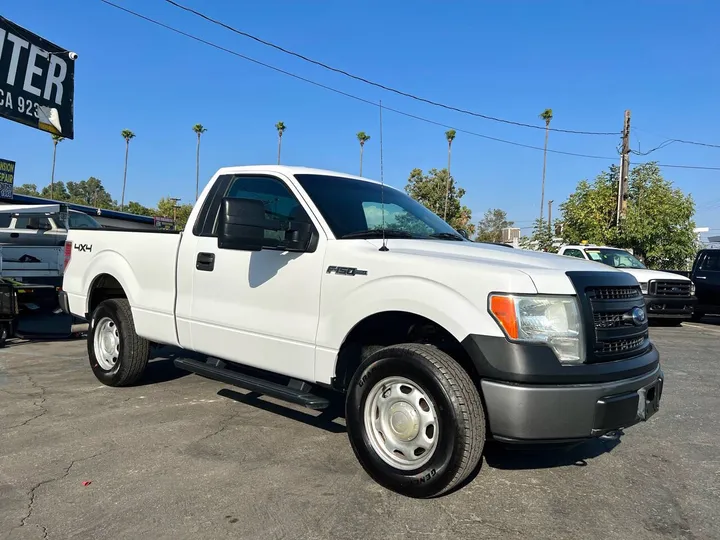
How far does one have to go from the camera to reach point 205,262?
14.8 ft

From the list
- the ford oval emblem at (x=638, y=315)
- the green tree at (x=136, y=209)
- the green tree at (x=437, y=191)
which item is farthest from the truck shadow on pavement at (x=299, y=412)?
the green tree at (x=136, y=209)

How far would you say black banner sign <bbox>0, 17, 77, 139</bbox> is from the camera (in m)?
10.6

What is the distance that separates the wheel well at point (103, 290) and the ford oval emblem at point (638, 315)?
4.60 meters

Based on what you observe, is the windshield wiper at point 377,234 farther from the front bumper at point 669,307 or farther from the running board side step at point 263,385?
the front bumper at point 669,307

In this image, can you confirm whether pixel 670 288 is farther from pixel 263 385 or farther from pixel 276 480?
pixel 276 480

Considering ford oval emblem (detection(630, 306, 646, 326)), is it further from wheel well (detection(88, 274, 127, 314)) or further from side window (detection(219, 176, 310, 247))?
wheel well (detection(88, 274, 127, 314))

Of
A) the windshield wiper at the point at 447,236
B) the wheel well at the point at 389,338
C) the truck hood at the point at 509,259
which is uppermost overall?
the windshield wiper at the point at 447,236

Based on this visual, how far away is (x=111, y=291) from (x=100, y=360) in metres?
0.71

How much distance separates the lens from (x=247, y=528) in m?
2.86

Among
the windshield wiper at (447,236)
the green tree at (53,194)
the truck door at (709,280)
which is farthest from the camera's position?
the green tree at (53,194)

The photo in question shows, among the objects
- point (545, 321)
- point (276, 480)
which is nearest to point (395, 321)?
point (545, 321)

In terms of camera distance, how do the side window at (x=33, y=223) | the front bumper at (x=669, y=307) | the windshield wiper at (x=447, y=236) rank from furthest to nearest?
the front bumper at (x=669, y=307) → the side window at (x=33, y=223) → the windshield wiper at (x=447, y=236)

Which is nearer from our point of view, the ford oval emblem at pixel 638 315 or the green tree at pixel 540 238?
the ford oval emblem at pixel 638 315

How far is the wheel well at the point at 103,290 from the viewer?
18.7 feet
